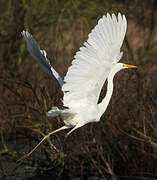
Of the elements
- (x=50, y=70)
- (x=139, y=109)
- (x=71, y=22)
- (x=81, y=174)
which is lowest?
(x=81, y=174)

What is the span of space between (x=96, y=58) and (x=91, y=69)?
107mm

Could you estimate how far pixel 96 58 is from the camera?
4.12m

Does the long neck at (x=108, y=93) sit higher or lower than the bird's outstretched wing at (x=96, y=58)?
lower

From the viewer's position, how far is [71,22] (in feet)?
25.2

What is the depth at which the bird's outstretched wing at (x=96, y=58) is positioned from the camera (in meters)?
4.01

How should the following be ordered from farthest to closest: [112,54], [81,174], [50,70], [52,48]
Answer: [52,48]
[81,174]
[50,70]
[112,54]

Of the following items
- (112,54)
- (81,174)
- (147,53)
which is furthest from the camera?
(147,53)

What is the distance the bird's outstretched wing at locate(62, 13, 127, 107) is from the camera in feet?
13.2

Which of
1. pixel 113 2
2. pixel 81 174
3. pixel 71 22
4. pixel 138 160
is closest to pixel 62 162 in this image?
pixel 81 174

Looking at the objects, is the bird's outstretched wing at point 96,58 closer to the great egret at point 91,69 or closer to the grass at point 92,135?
the great egret at point 91,69

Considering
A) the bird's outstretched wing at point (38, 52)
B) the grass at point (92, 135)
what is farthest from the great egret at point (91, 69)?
the grass at point (92, 135)

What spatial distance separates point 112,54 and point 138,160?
150cm

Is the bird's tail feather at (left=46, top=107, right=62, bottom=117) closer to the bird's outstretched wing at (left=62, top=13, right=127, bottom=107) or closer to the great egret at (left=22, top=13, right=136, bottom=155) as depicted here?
the great egret at (left=22, top=13, right=136, bottom=155)

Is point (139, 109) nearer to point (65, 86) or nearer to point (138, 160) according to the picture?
point (138, 160)
